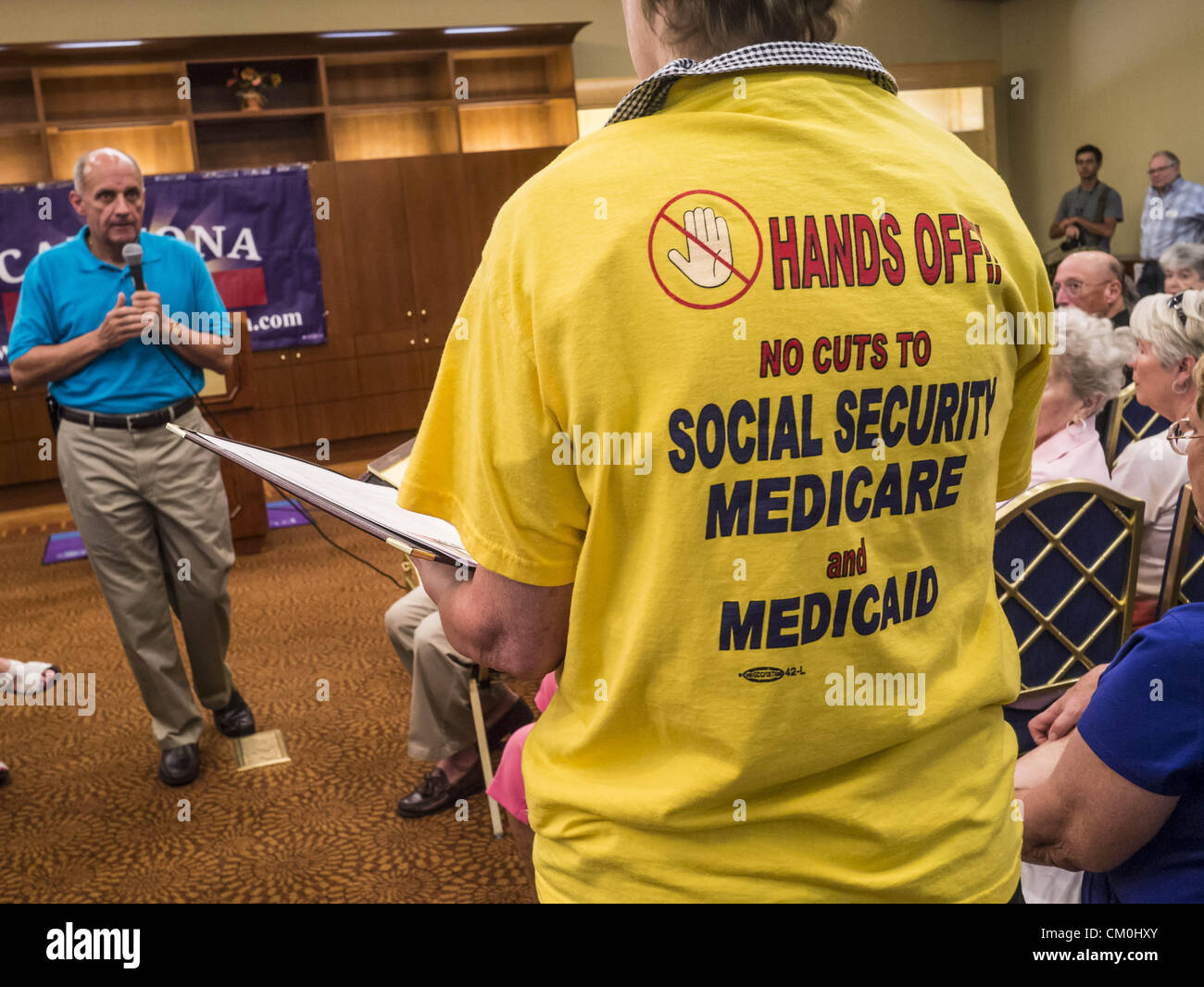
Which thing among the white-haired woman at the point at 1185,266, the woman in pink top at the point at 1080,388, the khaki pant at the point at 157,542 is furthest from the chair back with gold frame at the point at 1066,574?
the khaki pant at the point at 157,542

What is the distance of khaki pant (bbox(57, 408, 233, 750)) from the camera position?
2748 millimetres

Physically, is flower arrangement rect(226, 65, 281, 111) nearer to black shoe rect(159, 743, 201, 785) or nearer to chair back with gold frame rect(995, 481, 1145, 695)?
black shoe rect(159, 743, 201, 785)

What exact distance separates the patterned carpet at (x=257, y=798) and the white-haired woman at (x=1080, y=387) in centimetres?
149

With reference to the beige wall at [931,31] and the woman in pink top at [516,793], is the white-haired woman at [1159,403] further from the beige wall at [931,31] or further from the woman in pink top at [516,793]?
the beige wall at [931,31]

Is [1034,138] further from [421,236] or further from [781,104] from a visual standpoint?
[781,104]

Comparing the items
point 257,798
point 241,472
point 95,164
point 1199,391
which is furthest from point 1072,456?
point 241,472

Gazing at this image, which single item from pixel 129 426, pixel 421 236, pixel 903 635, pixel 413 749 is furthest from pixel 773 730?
pixel 421 236

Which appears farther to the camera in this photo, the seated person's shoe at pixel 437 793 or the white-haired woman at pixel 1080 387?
the seated person's shoe at pixel 437 793

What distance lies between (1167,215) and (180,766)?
804 centimetres

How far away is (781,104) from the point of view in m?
0.74

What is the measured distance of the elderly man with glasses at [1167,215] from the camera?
776cm

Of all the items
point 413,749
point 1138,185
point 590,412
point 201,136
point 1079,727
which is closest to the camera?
point 590,412

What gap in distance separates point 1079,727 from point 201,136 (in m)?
7.93

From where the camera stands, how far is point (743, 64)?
737mm
